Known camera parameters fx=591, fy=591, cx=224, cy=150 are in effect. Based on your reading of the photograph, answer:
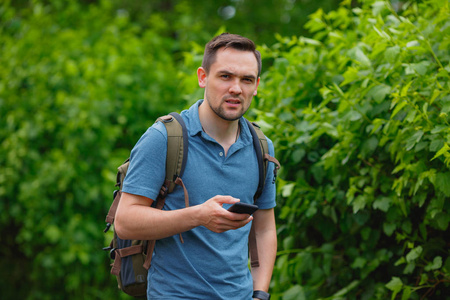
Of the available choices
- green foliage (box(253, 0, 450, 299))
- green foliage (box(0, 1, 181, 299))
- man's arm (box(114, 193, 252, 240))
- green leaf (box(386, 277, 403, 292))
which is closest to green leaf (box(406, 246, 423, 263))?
green foliage (box(253, 0, 450, 299))

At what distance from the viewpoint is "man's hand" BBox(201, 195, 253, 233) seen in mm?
2275

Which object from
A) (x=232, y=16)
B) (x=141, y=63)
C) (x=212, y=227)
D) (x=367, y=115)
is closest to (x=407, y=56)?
(x=367, y=115)

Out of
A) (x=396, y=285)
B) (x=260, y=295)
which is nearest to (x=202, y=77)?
(x=260, y=295)

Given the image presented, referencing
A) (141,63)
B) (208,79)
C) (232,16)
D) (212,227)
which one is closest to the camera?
(212,227)

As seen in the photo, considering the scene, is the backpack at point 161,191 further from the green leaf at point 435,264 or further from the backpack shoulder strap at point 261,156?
the green leaf at point 435,264

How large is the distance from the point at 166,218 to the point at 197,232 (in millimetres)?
236

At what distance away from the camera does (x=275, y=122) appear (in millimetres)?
4016

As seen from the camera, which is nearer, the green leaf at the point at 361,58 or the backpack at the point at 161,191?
the backpack at the point at 161,191

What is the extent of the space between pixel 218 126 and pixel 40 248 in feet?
18.8

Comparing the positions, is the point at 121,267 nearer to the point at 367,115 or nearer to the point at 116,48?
the point at 367,115

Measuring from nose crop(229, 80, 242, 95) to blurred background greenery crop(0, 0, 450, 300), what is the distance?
102 centimetres

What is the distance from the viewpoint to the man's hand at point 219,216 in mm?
2275

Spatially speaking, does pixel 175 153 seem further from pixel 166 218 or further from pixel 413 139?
pixel 413 139

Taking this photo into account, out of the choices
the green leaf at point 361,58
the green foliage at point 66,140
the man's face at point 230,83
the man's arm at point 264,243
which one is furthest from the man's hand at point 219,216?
the green foliage at point 66,140
